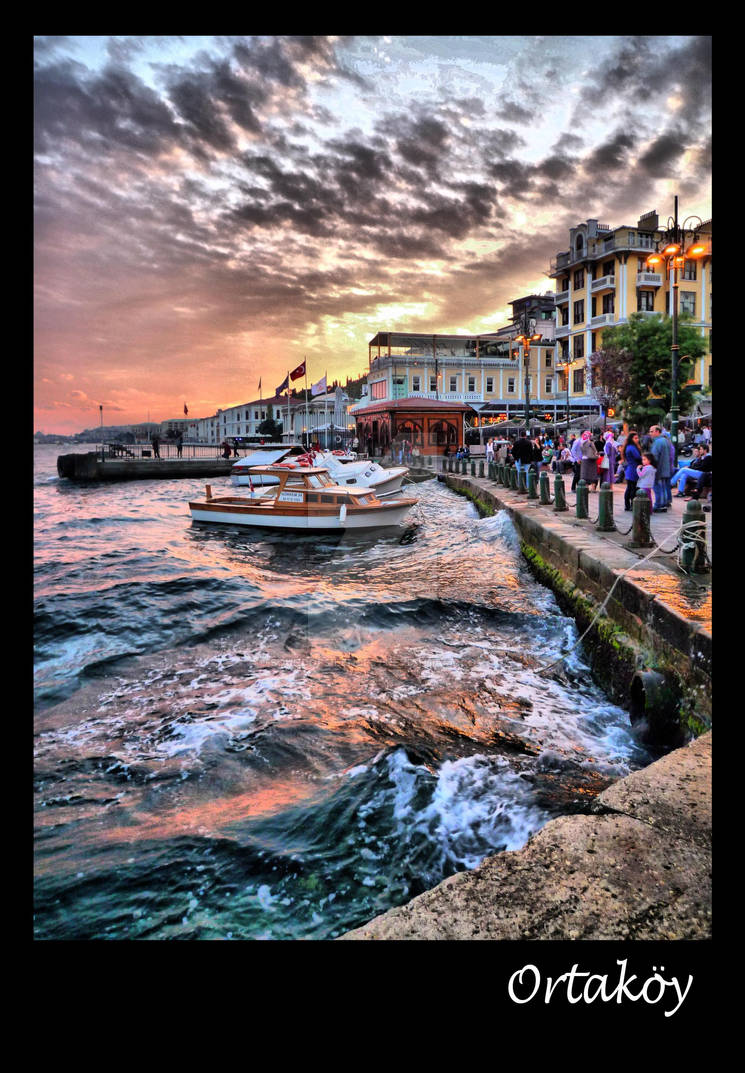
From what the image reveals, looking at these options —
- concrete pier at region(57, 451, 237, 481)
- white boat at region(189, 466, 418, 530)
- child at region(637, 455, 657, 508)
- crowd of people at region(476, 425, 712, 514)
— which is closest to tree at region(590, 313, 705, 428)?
crowd of people at region(476, 425, 712, 514)

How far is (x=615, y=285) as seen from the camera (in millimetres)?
46625

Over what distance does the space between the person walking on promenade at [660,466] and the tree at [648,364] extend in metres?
24.3

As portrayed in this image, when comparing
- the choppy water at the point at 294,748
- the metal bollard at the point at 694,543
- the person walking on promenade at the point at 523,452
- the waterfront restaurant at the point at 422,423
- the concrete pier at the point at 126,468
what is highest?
the waterfront restaurant at the point at 422,423

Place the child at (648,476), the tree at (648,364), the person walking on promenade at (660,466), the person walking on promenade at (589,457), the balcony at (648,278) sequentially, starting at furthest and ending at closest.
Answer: the balcony at (648,278)
the tree at (648,364)
the person walking on promenade at (589,457)
the person walking on promenade at (660,466)
the child at (648,476)

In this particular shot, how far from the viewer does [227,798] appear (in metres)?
4.71

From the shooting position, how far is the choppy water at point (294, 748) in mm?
3717

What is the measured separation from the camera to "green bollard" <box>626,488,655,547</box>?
8.08 meters

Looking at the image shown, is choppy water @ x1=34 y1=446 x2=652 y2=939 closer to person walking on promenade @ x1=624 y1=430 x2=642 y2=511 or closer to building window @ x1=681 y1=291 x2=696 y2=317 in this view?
person walking on promenade @ x1=624 y1=430 x2=642 y2=511

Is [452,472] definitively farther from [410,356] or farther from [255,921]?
[255,921]

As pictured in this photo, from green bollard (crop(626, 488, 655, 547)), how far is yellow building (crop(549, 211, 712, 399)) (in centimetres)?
4087

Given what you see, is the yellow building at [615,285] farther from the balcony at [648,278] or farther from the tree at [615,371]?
the tree at [615,371]

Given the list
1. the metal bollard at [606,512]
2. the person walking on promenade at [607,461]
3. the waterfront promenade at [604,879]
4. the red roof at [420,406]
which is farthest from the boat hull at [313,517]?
the red roof at [420,406]

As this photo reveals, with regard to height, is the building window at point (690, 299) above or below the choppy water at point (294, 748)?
above

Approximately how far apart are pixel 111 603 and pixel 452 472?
2503 cm
